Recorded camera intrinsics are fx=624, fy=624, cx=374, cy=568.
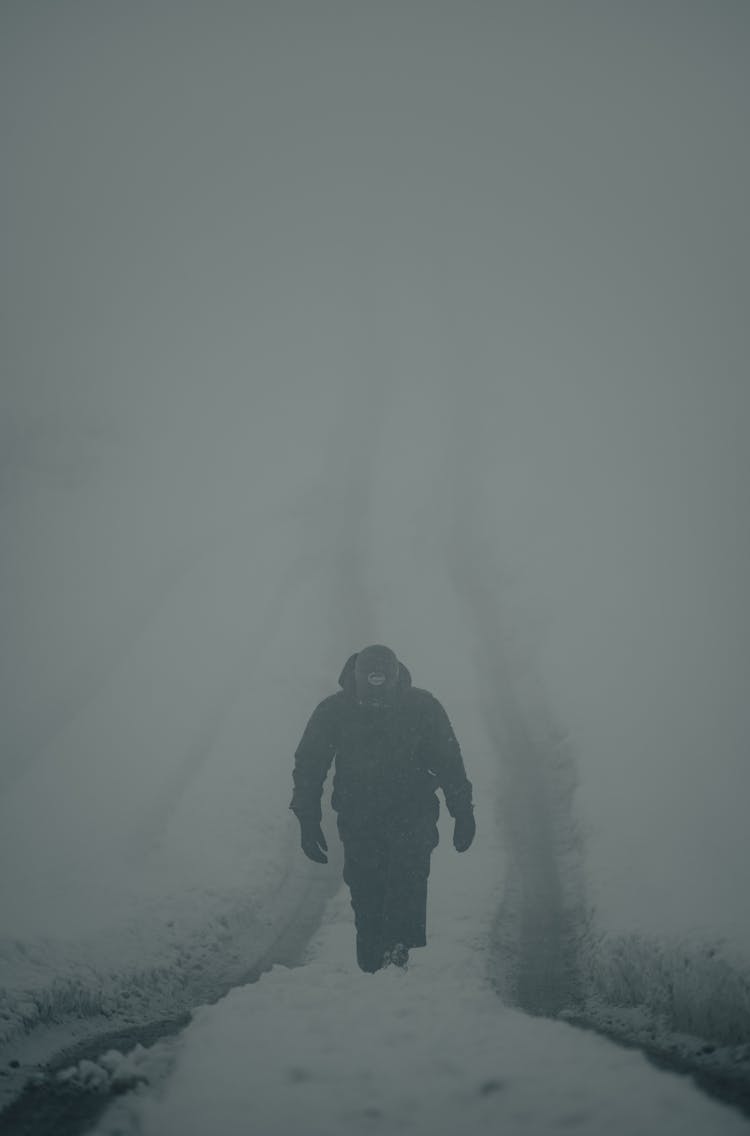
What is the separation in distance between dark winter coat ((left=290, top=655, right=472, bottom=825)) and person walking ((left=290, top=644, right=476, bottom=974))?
1 cm

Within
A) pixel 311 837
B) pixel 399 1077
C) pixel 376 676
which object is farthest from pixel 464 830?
pixel 399 1077

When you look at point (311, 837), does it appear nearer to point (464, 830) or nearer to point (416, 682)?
point (464, 830)

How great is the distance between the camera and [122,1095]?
11.5 ft

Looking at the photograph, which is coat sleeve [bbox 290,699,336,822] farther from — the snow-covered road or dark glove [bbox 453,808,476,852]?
the snow-covered road

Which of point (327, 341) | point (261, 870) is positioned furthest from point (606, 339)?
point (261, 870)

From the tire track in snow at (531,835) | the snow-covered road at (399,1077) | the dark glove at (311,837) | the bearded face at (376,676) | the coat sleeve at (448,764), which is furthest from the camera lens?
the tire track in snow at (531,835)

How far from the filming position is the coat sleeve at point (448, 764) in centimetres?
638

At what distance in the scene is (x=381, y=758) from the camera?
20.4ft

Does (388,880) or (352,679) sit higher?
(352,679)

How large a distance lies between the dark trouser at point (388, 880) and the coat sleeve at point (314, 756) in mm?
519

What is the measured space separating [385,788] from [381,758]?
30 centimetres

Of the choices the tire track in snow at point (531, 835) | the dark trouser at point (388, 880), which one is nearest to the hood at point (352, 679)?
the dark trouser at point (388, 880)

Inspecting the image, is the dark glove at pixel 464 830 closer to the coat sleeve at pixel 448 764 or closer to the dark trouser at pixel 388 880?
the coat sleeve at pixel 448 764

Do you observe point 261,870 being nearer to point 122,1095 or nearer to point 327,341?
point 122,1095
